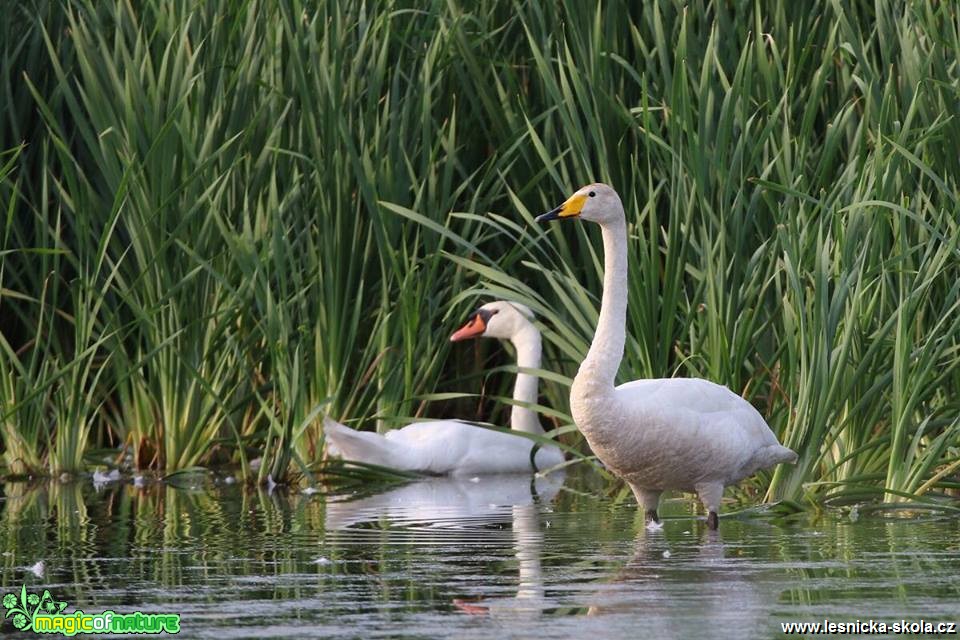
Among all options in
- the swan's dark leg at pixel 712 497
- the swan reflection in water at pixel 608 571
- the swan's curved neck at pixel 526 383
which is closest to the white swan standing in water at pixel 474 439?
the swan's curved neck at pixel 526 383

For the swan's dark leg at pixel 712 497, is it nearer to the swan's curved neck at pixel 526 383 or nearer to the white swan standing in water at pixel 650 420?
the white swan standing in water at pixel 650 420

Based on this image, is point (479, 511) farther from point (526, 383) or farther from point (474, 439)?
point (526, 383)

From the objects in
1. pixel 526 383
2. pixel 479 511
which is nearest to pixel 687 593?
pixel 479 511

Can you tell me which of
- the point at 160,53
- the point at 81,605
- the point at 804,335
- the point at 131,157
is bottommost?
the point at 81,605

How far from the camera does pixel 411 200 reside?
925cm

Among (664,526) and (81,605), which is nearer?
(81,605)

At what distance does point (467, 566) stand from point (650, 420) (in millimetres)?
1149

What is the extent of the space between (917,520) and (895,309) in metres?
1.13

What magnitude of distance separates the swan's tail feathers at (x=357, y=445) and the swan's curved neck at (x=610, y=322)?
6.37 feet

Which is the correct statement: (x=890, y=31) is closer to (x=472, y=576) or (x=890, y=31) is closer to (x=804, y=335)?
(x=804, y=335)

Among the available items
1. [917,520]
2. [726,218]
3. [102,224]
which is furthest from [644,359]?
[102,224]

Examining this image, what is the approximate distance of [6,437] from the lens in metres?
9.02

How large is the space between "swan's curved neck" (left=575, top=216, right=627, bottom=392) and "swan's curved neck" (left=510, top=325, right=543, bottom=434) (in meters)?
2.61

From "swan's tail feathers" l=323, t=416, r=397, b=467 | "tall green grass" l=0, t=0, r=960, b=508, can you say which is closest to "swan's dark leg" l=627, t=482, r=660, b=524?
"tall green grass" l=0, t=0, r=960, b=508
